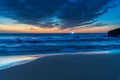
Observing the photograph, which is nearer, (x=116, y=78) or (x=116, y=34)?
(x=116, y=78)

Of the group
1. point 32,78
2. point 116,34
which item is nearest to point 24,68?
point 32,78

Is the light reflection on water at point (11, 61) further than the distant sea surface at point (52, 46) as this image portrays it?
No

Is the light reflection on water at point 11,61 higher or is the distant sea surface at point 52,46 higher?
the distant sea surface at point 52,46

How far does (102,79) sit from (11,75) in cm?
148

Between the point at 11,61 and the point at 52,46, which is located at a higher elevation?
the point at 52,46

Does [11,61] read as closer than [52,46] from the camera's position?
Yes

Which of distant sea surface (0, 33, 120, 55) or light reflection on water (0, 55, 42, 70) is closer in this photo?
light reflection on water (0, 55, 42, 70)

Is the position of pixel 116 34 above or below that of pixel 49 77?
above

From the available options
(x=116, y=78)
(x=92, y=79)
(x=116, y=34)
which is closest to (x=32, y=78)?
(x=92, y=79)

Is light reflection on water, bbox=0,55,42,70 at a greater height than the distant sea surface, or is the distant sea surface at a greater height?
the distant sea surface

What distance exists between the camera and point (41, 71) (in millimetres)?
4352

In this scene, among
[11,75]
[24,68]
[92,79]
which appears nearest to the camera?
[92,79]

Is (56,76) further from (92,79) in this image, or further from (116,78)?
(116,78)

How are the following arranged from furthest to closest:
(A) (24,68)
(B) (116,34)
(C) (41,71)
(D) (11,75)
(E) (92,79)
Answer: (B) (116,34) < (A) (24,68) < (C) (41,71) < (D) (11,75) < (E) (92,79)
